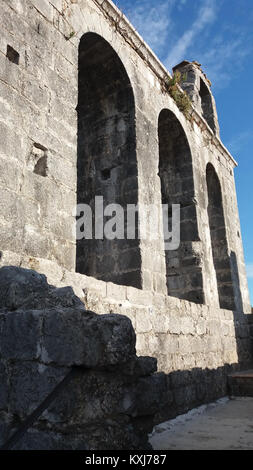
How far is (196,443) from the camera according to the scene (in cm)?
336

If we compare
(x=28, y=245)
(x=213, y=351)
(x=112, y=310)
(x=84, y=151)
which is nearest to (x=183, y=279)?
(x=213, y=351)

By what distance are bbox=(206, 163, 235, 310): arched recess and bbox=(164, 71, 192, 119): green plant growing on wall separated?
1.67m

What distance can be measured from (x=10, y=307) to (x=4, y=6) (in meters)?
2.81

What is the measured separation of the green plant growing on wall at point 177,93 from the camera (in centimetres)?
685

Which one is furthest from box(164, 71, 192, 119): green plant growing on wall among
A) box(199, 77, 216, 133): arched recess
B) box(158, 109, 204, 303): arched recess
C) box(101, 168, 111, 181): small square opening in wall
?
box(199, 77, 216, 133): arched recess

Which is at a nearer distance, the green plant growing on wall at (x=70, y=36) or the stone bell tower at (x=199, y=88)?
the green plant growing on wall at (x=70, y=36)

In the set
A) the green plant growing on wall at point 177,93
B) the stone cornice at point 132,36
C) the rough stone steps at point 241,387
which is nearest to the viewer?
the stone cornice at point 132,36

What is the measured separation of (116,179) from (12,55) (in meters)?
2.24

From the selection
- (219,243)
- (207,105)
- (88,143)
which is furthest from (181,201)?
(207,105)

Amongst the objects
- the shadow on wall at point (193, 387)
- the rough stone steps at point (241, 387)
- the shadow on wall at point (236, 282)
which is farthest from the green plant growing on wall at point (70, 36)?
the shadow on wall at point (236, 282)

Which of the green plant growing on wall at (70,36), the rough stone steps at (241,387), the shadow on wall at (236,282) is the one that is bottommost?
the rough stone steps at (241,387)

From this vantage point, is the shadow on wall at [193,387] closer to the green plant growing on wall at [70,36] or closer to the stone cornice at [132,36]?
the green plant growing on wall at [70,36]

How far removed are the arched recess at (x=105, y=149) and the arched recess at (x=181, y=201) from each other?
148 centimetres
